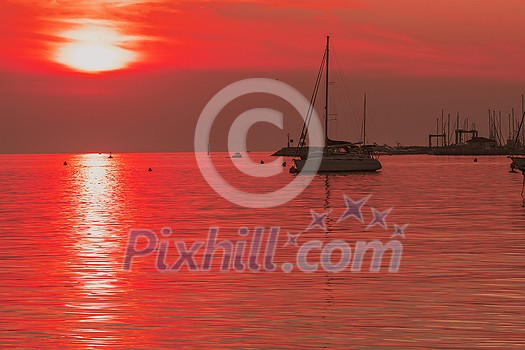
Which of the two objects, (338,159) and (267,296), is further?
(338,159)

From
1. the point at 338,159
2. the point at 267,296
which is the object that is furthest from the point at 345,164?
the point at 267,296

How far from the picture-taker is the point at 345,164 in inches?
4370

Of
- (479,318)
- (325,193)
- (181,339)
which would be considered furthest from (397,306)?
(325,193)

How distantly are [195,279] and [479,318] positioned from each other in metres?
7.98

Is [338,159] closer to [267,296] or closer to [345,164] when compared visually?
[345,164]

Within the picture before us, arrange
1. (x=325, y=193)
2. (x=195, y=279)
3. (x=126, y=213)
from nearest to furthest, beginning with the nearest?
(x=195, y=279) → (x=126, y=213) → (x=325, y=193)

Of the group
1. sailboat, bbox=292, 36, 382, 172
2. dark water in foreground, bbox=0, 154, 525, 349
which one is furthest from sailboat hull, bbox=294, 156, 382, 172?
dark water in foreground, bbox=0, 154, 525, 349

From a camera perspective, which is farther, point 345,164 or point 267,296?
point 345,164

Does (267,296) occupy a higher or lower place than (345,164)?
higher

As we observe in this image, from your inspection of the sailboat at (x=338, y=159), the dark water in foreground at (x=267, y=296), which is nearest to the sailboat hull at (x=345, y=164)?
the sailboat at (x=338, y=159)

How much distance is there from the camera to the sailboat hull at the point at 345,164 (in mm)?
109250

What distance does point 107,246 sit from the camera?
31.7 metres

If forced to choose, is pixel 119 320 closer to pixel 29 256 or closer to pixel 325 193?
pixel 29 256

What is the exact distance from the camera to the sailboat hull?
10925 centimetres
